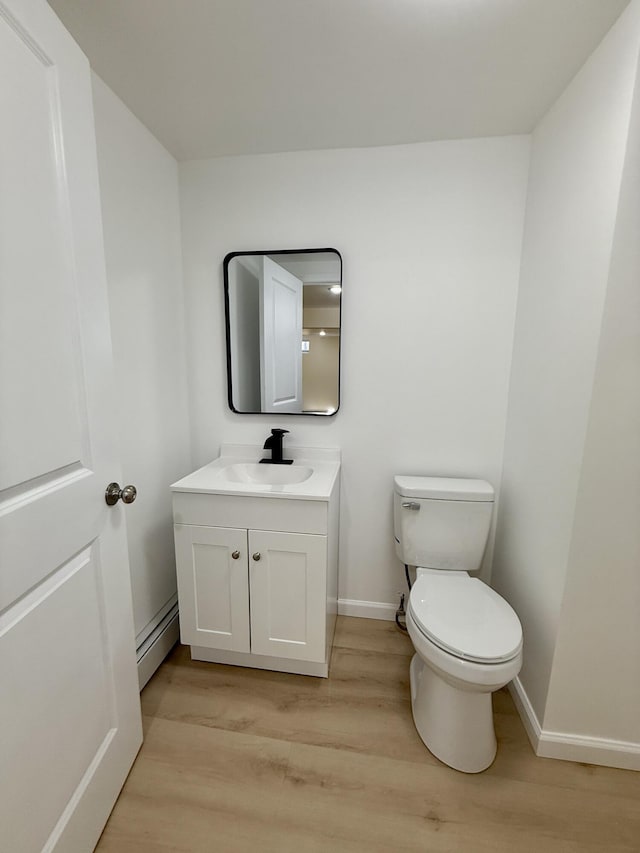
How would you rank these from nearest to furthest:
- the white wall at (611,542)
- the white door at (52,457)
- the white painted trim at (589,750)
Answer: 1. the white door at (52,457)
2. the white wall at (611,542)
3. the white painted trim at (589,750)

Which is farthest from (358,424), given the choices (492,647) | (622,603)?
(622,603)

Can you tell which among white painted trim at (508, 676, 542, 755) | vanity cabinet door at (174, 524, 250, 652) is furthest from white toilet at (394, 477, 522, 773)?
vanity cabinet door at (174, 524, 250, 652)

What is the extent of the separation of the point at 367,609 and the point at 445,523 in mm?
684

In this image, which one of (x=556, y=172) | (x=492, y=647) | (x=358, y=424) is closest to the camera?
(x=492, y=647)

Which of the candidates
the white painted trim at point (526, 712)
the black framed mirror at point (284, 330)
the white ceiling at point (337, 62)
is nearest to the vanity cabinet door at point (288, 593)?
the black framed mirror at point (284, 330)

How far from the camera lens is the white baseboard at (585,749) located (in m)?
1.15

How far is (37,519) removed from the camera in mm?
730

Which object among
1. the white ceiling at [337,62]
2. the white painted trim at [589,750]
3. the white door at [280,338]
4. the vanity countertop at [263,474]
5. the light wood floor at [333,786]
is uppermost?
the white ceiling at [337,62]

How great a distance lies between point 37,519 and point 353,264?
143 centimetres

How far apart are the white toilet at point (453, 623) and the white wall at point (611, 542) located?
0.22m

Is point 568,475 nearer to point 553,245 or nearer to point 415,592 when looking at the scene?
point 415,592

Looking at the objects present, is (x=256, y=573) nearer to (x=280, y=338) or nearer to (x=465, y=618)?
(x=465, y=618)

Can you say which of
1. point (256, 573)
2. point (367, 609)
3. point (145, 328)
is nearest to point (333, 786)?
A: point (256, 573)

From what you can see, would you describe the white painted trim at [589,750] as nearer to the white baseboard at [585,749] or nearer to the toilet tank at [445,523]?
the white baseboard at [585,749]
